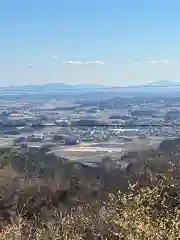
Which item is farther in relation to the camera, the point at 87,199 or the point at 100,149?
the point at 100,149

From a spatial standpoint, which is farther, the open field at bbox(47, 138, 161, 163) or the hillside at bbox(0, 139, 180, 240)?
the open field at bbox(47, 138, 161, 163)

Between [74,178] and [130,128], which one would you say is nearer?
[74,178]

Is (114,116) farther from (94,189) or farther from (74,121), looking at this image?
(94,189)

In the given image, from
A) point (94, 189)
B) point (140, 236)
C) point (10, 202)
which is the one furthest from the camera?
point (94, 189)

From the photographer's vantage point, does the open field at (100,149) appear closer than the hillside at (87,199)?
No

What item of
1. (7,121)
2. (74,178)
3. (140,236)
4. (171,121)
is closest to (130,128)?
(171,121)

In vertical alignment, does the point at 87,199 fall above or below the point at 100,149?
above

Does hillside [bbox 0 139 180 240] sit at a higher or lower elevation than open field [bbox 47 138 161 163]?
higher

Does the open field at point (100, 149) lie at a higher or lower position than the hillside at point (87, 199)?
lower
